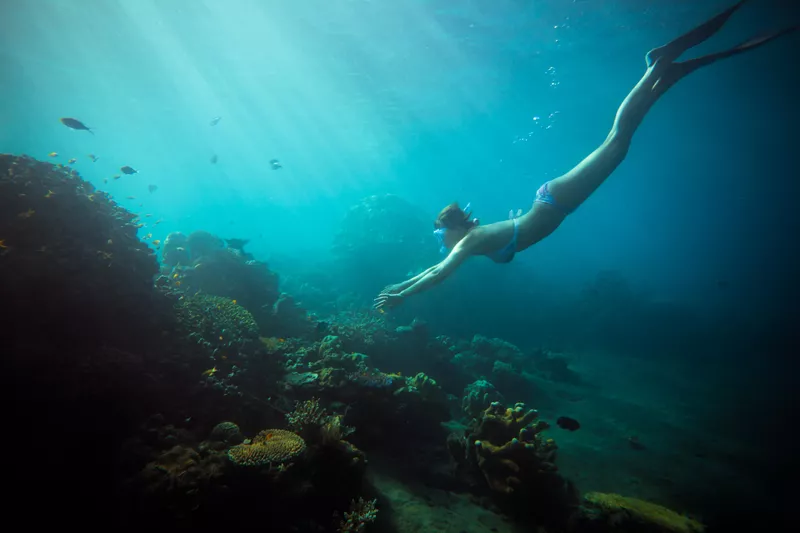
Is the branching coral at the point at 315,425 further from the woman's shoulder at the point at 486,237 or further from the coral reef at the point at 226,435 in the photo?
the woman's shoulder at the point at 486,237

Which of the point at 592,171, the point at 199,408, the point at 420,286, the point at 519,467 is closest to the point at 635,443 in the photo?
the point at 519,467

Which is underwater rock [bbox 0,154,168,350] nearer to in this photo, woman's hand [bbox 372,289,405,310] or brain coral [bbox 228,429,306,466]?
brain coral [bbox 228,429,306,466]

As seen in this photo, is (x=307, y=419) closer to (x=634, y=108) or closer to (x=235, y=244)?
(x=634, y=108)

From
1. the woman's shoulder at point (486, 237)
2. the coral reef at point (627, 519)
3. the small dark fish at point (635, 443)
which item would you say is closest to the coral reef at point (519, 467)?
the coral reef at point (627, 519)

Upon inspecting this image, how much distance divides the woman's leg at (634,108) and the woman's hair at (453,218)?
179 cm

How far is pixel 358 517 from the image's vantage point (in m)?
4.04

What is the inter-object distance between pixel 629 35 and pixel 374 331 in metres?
24.7

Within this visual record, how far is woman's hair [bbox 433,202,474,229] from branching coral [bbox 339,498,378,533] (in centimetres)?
460

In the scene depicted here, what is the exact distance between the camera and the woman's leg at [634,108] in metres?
5.99

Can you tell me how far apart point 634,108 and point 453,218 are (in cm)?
422

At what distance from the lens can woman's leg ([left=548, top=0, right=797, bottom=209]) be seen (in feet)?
19.7

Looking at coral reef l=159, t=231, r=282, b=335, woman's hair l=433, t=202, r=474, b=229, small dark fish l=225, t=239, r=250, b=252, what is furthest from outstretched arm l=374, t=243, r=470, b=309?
small dark fish l=225, t=239, r=250, b=252

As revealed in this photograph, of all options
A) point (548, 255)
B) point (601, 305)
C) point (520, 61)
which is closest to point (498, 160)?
point (548, 255)

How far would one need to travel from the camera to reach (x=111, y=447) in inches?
159
